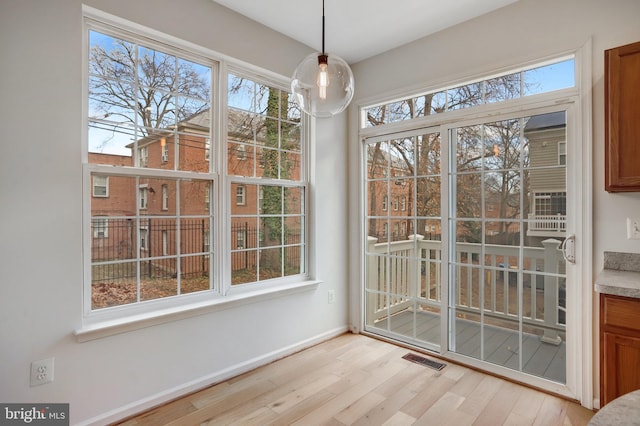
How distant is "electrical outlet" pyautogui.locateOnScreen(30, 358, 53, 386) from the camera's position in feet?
5.98

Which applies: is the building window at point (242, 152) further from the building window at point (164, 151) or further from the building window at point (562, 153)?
the building window at point (562, 153)

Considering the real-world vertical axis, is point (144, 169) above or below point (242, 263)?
above

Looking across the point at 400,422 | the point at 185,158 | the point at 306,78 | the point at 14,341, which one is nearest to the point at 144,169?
the point at 185,158

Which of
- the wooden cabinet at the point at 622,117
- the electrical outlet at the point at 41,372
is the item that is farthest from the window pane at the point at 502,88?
the electrical outlet at the point at 41,372

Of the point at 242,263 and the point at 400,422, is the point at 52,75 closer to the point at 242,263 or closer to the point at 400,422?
the point at 242,263

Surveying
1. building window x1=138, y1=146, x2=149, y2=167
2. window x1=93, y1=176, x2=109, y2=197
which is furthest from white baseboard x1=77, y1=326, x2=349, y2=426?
building window x1=138, y1=146, x2=149, y2=167

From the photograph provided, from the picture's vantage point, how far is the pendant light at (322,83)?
5.20ft

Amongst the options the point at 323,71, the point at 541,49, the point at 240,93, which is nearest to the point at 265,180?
the point at 240,93

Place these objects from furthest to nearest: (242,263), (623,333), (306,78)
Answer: (242,263)
(623,333)
(306,78)

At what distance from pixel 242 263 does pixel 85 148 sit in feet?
4.49

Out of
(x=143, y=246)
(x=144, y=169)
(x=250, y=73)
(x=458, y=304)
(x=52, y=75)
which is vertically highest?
(x=250, y=73)

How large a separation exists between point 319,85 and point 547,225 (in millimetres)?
2024

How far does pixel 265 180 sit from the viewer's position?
2.94 meters

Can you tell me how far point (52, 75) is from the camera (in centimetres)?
189
